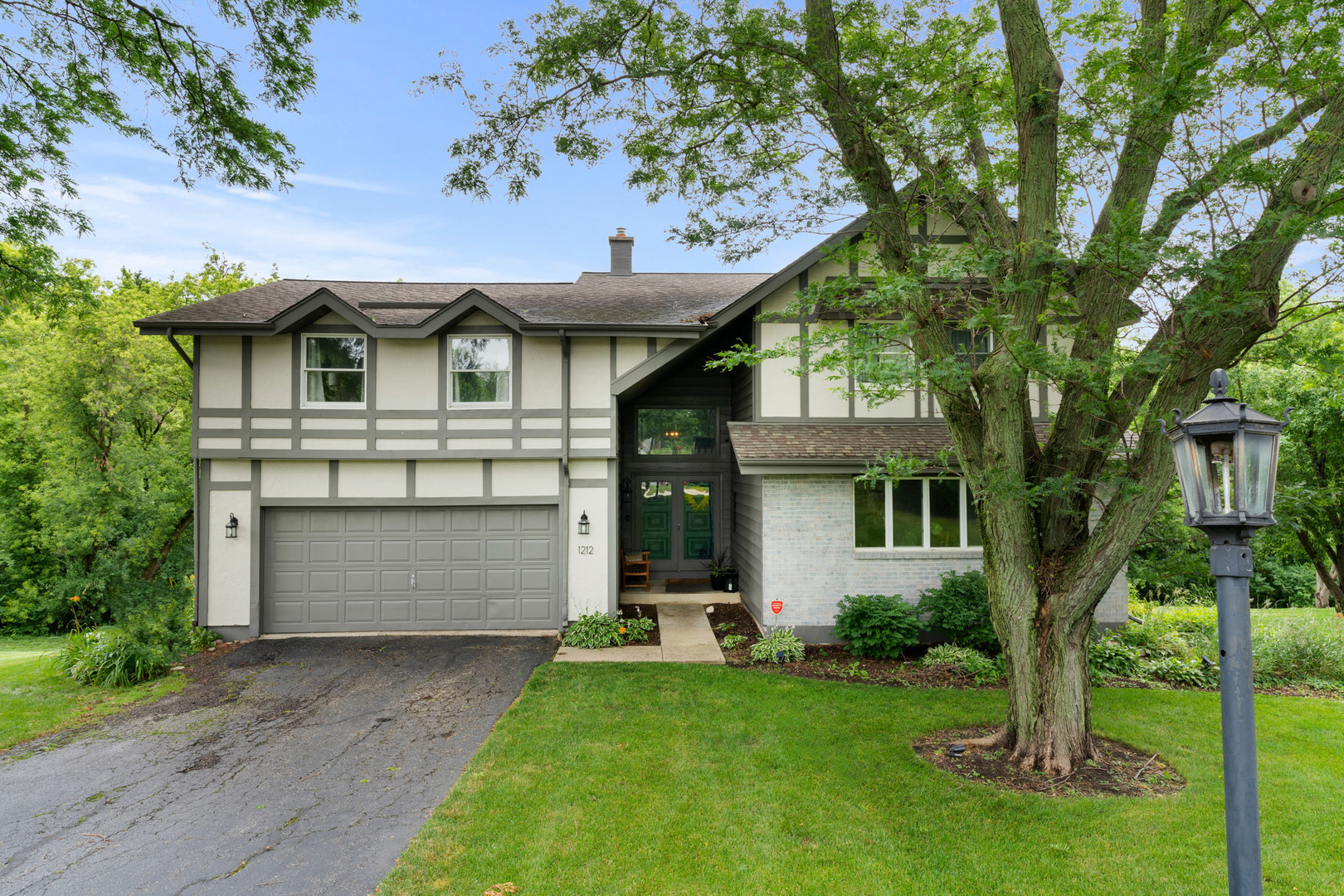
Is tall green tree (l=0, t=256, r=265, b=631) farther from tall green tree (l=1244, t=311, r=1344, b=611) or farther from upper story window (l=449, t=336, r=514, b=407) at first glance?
tall green tree (l=1244, t=311, r=1344, b=611)

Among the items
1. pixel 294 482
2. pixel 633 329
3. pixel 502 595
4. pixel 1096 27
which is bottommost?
pixel 502 595

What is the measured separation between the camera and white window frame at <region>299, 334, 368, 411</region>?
10578 millimetres

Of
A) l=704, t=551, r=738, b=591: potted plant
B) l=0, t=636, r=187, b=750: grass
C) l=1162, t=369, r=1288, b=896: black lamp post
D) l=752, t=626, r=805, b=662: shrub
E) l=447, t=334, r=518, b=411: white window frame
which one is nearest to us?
l=1162, t=369, r=1288, b=896: black lamp post

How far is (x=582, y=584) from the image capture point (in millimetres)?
10758

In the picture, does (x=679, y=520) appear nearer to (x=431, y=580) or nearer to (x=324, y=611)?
(x=431, y=580)

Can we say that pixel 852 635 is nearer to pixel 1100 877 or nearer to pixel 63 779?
pixel 1100 877

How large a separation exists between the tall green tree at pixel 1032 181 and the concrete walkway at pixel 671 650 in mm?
4490

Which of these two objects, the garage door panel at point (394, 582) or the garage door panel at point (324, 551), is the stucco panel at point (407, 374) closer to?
the garage door panel at point (324, 551)

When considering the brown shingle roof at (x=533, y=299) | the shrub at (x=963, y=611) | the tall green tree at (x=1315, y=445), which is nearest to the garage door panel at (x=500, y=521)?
the brown shingle roof at (x=533, y=299)

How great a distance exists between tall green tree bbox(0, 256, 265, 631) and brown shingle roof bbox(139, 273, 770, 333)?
4.64 meters

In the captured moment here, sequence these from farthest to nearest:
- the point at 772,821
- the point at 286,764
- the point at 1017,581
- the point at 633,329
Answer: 1. the point at 633,329
2. the point at 286,764
3. the point at 1017,581
4. the point at 772,821

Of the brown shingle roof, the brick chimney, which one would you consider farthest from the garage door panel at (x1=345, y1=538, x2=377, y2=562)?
the brick chimney

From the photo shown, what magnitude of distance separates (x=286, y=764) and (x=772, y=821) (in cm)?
478

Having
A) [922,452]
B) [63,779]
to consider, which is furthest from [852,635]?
[63,779]
